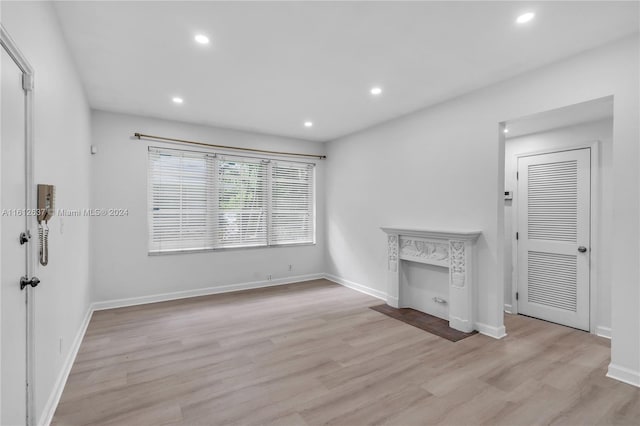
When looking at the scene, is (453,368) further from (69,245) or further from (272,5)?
(69,245)

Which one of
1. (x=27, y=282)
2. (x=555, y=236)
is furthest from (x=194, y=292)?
(x=555, y=236)

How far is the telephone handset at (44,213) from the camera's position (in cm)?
185

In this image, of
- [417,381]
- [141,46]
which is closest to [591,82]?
[417,381]

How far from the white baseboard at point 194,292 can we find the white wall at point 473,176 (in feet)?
2.77

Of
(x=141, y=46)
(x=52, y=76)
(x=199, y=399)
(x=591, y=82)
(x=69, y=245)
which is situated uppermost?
(x=141, y=46)

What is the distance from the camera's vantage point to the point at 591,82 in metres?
2.77

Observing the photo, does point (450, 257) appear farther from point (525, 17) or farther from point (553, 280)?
point (525, 17)

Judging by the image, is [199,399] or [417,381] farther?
[417,381]

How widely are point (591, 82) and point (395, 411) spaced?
3248 mm

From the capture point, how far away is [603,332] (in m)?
3.56

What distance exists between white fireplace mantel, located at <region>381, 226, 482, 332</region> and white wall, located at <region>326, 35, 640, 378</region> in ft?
0.52

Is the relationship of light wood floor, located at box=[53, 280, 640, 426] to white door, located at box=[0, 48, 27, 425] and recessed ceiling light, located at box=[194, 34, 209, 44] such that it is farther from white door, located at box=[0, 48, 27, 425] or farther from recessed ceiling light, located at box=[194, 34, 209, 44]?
recessed ceiling light, located at box=[194, 34, 209, 44]

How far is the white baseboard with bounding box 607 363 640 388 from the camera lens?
250 centimetres

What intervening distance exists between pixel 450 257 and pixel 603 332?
189 centimetres
